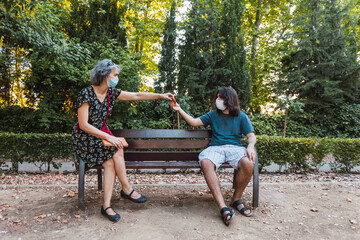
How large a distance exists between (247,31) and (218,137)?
10.6m

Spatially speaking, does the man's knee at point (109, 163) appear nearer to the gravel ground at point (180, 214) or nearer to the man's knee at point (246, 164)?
the gravel ground at point (180, 214)

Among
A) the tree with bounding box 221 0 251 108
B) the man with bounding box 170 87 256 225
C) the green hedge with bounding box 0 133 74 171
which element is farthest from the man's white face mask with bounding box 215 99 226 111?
the tree with bounding box 221 0 251 108

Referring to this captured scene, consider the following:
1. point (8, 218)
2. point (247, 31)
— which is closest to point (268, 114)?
point (247, 31)

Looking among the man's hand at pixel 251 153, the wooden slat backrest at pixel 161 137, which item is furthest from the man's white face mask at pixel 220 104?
the man's hand at pixel 251 153

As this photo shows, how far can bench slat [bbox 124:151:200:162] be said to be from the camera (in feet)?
12.0

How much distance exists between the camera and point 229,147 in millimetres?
3281

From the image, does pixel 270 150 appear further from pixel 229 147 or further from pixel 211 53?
pixel 211 53

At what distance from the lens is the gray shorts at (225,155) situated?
3137 mm

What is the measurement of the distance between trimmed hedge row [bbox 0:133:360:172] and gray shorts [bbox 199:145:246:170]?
8.78 ft

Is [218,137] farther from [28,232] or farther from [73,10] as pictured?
[73,10]

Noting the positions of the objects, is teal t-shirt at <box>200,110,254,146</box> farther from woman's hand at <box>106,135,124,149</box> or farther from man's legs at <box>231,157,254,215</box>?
woman's hand at <box>106,135,124,149</box>

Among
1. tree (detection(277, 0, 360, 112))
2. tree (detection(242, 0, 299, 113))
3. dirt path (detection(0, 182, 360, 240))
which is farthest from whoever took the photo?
tree (detection(242, 0, 299, 113))

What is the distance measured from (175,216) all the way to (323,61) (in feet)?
38.3

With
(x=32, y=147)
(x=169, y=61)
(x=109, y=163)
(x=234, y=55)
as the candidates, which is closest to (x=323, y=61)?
(x=234, y=55)
